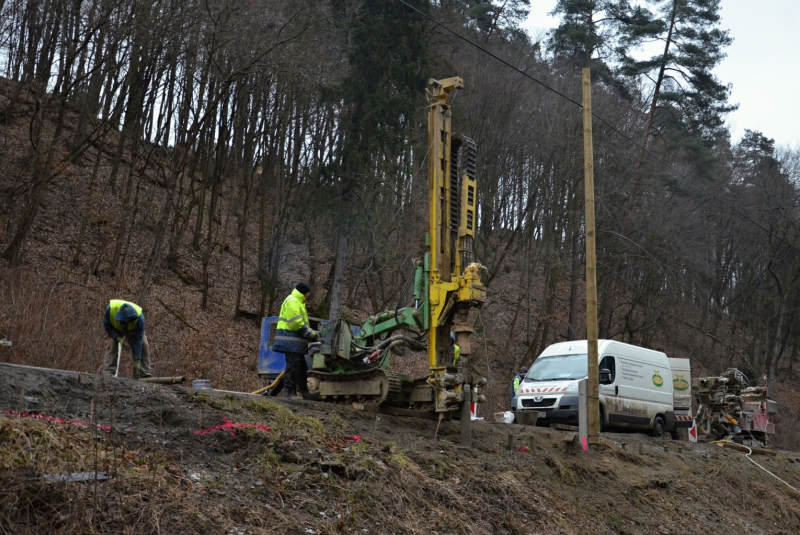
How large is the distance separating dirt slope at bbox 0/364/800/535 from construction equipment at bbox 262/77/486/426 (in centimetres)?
56

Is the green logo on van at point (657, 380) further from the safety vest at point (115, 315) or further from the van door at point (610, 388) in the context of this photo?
the safety vest at point (115, 315)

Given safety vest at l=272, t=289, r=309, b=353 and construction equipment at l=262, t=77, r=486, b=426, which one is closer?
construction equipment at l=262, t=77, r=486, b=426

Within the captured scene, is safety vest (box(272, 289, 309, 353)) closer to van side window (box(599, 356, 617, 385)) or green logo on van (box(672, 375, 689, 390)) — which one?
van side window (box(599, 356, 617, 385))

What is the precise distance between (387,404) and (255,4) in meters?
12.9

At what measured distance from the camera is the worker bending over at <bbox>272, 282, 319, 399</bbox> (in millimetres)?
11883

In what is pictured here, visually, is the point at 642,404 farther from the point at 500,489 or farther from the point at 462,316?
the point at 500,489

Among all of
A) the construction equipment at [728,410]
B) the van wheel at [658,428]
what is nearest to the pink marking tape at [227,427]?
the van wheel at [658,428]

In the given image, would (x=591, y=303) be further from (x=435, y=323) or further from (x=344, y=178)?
(x=344, y=178)

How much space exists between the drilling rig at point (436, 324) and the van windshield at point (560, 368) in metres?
6.92

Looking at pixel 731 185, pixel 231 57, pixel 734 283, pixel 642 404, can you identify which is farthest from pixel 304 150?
pixel 734 283

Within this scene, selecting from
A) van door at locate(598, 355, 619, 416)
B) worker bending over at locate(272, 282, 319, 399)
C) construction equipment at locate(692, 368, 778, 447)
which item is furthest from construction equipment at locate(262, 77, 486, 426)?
construction equipment at locate(692, 368, 778, 447)

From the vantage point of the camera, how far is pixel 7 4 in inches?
726

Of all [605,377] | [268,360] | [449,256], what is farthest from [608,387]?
[449,256]

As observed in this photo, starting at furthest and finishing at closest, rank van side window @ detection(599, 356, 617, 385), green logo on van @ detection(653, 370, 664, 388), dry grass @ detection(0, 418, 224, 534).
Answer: green logo on van @ detection(653, 370, 664, 388) < van side window @ detection(599, 356, 617, 385) < dry grass @ detection(0, 418, 224, 534)
